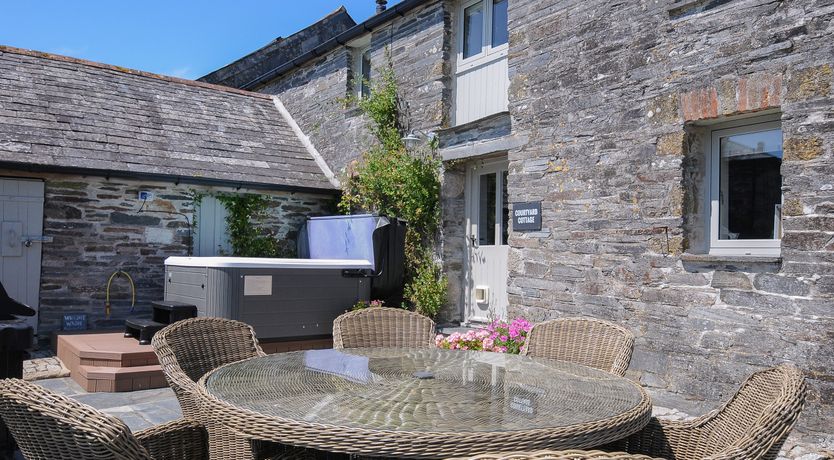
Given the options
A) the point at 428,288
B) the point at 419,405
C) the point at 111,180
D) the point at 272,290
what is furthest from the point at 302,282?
the point at 419,405

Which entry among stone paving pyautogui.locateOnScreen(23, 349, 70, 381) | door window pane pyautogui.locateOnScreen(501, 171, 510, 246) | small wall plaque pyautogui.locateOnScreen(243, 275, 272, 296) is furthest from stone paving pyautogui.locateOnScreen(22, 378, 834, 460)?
door window pane pyautogui.locateOnScreen(501, 171, 510, 246)

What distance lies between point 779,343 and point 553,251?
2358 millimetres

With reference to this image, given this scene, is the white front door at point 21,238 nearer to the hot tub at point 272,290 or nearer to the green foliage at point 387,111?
the hot tub at point 272,290

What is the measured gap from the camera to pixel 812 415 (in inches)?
172

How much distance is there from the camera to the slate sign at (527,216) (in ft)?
22.1

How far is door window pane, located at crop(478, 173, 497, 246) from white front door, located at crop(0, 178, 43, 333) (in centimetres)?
535

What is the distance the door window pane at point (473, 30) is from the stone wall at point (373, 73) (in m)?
0.22

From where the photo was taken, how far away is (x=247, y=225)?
364 inches

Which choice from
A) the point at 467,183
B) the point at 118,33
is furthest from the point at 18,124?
the point at 467,183

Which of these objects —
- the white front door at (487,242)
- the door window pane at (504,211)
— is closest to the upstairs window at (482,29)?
the white front door at (487,242)

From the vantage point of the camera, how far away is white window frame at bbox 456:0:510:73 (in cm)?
778

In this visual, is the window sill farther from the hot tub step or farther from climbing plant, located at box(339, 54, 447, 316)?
the hot tub step

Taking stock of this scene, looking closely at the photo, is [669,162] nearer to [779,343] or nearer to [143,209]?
[779,343]

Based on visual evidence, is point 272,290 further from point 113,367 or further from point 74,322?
point 74,322
